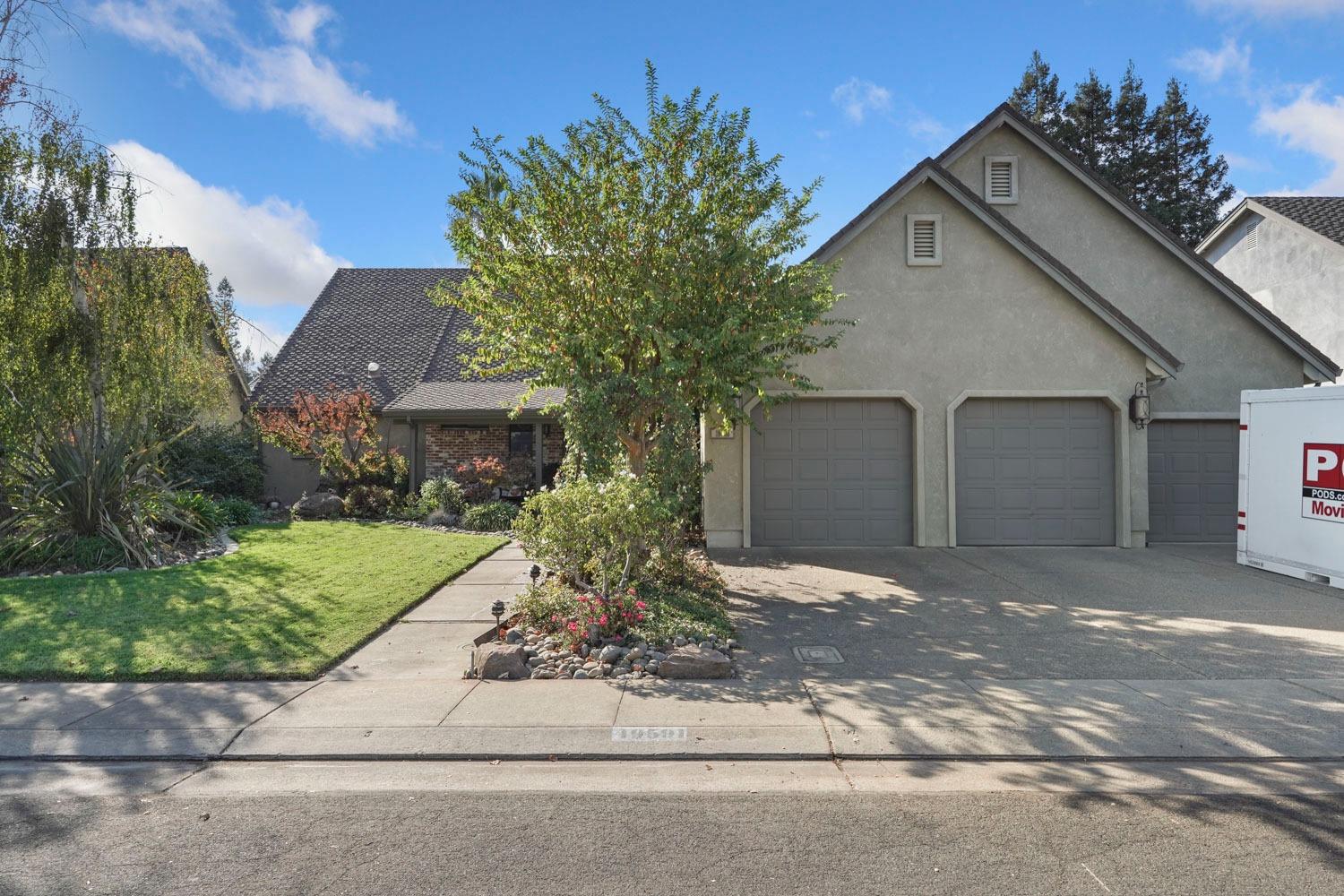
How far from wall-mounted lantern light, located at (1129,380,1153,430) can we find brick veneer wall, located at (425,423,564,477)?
11.5 meters

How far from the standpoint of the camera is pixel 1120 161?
34.2 m

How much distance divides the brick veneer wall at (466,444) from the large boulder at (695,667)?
1248 cm

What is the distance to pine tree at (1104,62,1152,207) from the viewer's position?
3394cm

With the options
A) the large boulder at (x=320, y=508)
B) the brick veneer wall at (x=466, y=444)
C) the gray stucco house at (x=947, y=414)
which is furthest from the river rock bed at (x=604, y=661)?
the brick veneer wall at (x=466, y=444)

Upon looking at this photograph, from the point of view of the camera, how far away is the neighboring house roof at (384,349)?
63.8 feet

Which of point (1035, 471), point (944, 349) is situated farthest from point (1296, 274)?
point (944, 349)

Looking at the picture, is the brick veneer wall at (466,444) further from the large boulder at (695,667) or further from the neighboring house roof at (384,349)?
the large boulder at (695,667)

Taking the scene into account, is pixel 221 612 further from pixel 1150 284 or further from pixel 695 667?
pixel 1150 284

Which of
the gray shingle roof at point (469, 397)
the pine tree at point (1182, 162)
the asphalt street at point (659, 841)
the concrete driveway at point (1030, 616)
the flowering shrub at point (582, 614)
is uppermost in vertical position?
the pine tree at point (1182, 162)

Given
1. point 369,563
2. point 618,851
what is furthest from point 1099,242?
point 618,851

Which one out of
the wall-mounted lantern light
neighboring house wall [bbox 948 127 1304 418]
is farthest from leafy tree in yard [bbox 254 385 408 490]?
the wall-mounted lantern light

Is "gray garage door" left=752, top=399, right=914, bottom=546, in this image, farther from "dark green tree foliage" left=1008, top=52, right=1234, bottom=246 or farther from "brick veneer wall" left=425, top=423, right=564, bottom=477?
"dark green tree foliage" left=1008, top=52, right=1234, bottom=246

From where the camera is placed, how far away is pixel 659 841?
385cm

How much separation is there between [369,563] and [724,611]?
17.7 ft
